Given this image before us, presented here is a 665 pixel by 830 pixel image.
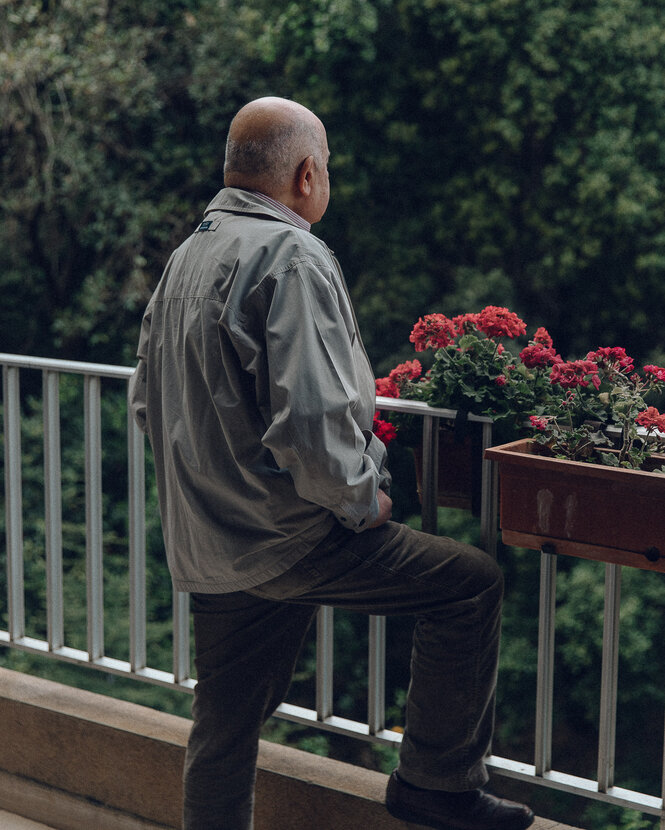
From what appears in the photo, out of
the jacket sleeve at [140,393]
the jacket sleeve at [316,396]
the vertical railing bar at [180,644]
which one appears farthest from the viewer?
the vertical railing bar at [180,644]

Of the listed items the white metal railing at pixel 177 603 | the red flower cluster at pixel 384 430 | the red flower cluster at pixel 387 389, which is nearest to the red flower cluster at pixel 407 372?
the red flower cluster at pixel 387 389

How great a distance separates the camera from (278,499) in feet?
5.96

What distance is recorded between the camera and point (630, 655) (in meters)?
9.69

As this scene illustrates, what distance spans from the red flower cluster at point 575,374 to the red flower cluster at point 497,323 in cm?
19

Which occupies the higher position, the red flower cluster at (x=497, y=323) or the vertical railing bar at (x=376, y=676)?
the red flower cluster at (x=497, y=323)

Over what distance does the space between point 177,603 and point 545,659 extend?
2.79 feet

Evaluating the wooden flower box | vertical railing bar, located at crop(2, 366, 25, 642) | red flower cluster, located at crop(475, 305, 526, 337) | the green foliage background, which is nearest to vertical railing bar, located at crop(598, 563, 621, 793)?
the wooden flower box

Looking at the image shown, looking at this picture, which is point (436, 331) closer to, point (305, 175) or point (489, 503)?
point (489, 503)

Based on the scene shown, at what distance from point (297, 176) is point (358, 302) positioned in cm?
944

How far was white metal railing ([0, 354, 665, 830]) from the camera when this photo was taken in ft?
6.90

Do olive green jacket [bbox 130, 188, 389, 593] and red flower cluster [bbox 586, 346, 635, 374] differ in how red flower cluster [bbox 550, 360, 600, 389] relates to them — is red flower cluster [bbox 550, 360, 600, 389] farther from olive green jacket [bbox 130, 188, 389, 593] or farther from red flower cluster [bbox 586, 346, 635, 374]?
olive green jacket [bbox 130, 188, 389, 593]

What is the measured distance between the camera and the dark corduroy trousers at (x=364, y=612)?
1.89m

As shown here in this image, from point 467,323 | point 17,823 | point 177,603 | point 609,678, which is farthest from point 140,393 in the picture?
point 17,823

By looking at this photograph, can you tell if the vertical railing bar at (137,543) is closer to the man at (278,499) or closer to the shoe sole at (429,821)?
the man at (278,499)
